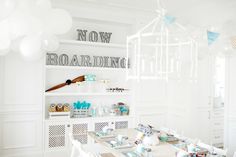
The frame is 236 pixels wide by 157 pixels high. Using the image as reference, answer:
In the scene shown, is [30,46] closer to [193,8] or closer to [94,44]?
[94,44]

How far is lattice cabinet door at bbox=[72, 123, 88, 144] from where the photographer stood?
13.1 ft

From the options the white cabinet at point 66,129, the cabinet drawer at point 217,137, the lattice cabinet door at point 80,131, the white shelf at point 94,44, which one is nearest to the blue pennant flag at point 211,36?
the white shelf at point 94,44

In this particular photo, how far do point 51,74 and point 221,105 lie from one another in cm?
324

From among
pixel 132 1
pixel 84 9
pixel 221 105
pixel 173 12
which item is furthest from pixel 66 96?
pixel 221 105

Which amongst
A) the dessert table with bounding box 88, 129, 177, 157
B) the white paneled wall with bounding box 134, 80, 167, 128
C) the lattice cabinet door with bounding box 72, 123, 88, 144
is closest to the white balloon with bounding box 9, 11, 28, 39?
the dessert table with bounding box 88, 129, 177, 157

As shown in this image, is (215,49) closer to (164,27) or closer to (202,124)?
(164,27)

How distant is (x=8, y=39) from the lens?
8.13ft

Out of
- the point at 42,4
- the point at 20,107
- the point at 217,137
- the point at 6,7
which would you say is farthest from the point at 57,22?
the point at 217,137

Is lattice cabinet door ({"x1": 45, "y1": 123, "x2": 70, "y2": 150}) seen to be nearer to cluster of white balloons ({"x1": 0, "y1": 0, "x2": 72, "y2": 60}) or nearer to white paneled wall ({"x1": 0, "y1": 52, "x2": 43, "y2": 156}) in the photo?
white paneled wall ({"x1": 0, "y1": 52, "x2": 43, "y2": 156})

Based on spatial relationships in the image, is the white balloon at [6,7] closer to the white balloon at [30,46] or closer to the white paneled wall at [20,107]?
the white balloon at [30,46]

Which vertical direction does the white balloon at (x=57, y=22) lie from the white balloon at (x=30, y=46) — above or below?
above

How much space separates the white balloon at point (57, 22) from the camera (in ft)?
8.29

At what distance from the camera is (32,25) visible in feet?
7.79

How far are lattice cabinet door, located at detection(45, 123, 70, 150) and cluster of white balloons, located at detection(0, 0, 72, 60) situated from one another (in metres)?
1.52
